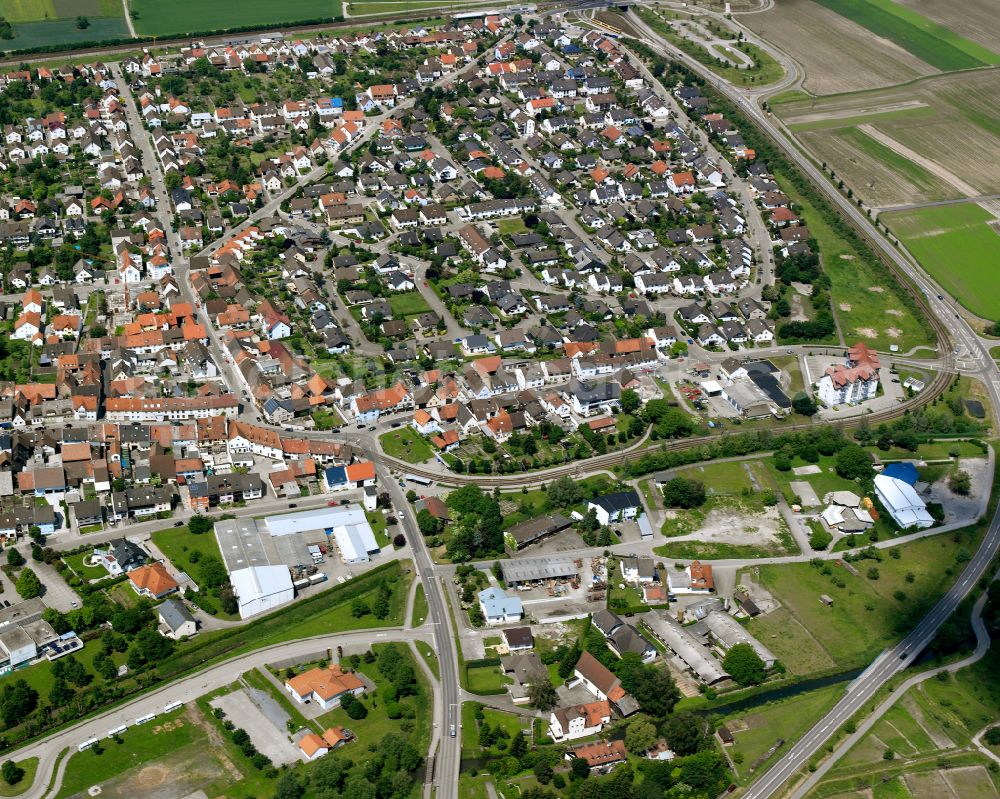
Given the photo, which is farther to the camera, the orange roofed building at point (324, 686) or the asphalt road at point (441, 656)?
the orange roofed building at point (324, 686)

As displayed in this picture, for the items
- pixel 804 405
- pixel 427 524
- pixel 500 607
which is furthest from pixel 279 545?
pixel 804 405

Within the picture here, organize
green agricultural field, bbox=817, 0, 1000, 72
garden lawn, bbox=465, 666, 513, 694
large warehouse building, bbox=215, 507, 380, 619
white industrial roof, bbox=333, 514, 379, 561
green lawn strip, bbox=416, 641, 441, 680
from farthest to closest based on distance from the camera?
green agricultural field, bbox=817, 0, 1000, 72, white industrial roof, bbox=333, 514, 379, 561, large warehouse building, bbox=215, 507, 380, 619, green lawn strip, bbox=416, 641, 441, 680, garden lawn, bbox=465, 666, 513, 694

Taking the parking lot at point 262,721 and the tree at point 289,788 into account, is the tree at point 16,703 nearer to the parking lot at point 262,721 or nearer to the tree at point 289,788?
the parking lot at point 262,721

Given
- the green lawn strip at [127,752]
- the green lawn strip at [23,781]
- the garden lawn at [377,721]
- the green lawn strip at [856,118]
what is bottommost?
the garden lawn at [377,721]

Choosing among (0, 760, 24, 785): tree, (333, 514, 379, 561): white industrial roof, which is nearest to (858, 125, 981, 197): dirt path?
(333, 514, 379, 561): white industrial roof

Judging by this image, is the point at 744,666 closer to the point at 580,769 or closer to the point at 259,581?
the point at 580,769

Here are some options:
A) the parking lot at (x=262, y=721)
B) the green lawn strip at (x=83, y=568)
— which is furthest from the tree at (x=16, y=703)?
the parking lot at (x=262, y=721)

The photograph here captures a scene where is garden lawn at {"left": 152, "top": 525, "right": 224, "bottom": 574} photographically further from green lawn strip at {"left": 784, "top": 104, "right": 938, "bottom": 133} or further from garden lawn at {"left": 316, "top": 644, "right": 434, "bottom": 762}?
green lawn strip at {"left": 784, "top": 104, "right": 938, "bottom": 133}
